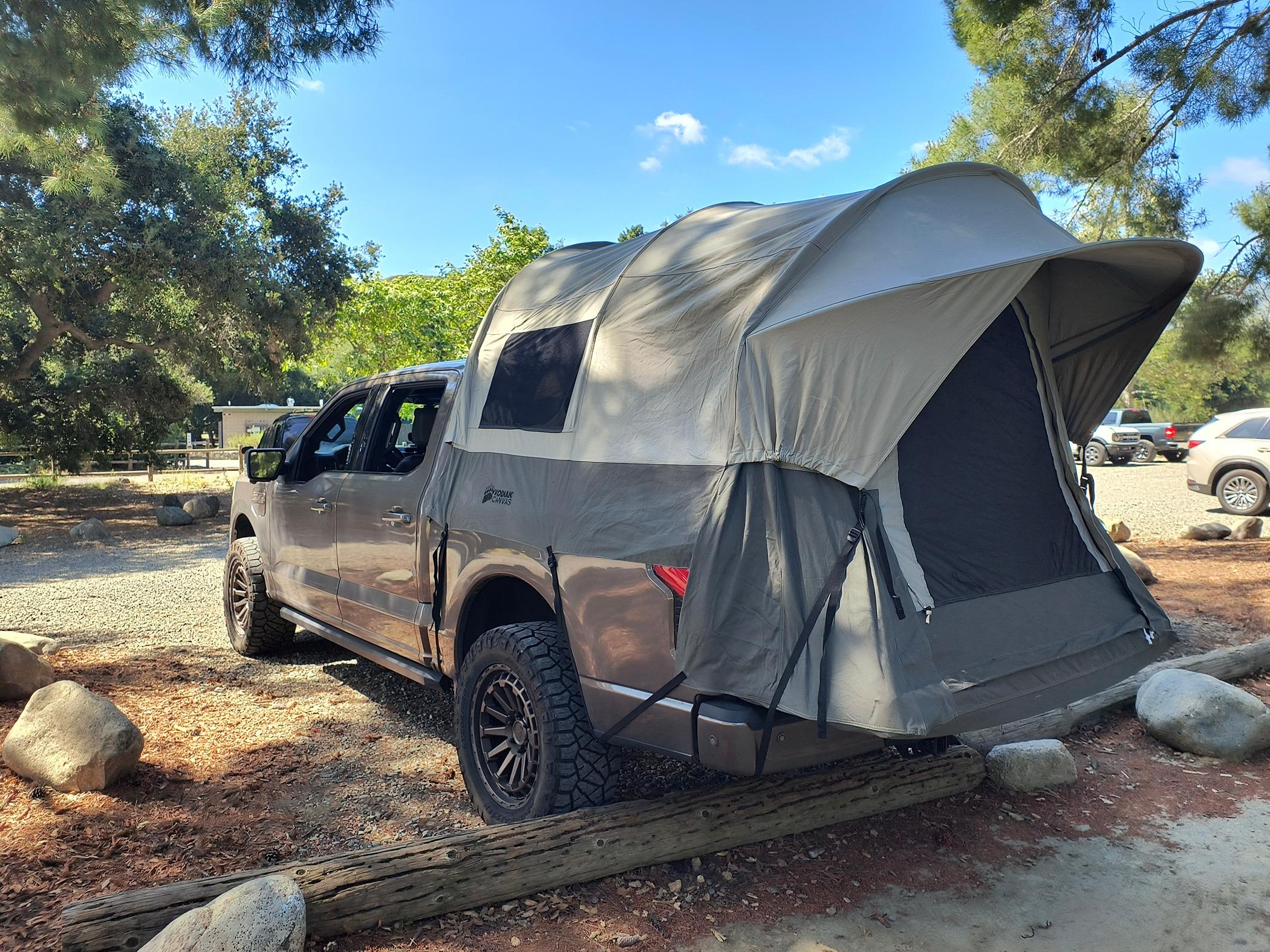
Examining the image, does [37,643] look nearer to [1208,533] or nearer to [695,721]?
[695,721]

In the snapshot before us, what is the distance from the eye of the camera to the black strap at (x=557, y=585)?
141 inches

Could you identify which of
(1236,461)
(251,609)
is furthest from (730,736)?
(1236,461)

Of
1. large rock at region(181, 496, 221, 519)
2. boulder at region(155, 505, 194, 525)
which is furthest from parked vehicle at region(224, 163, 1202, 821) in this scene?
large rock at region(181, 496, 221, 519)

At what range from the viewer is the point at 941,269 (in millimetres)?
3182

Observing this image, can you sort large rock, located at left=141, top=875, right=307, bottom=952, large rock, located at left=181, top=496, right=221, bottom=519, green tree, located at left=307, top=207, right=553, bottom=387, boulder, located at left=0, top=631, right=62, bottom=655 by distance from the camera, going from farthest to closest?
green tree, located at left=307, top=207, right=553, bottom=387 < large rock, located at left=181, top=496, right=221, bottom=519 < boulder, located at left=0, top=631, right=62, bottom=655 < large rock, located at left=141, top=875, right=307, bottom=952

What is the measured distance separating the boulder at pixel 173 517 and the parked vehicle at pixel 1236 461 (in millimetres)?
16455

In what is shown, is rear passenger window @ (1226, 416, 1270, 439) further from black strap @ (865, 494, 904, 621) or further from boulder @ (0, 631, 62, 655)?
boulder @ (0, 631, 62, 655)

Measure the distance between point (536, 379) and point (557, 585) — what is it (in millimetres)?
1095

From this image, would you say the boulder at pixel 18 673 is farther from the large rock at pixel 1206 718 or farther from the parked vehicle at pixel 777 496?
the large rock at pixel 1206 718

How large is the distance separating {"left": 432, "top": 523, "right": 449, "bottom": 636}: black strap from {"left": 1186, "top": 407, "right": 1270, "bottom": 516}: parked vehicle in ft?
45.7

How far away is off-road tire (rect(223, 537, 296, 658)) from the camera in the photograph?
6.57 m

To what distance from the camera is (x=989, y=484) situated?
379 centimetres

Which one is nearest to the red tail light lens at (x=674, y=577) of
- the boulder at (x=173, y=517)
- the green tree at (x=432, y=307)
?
the boulder at (x=173, y=517)

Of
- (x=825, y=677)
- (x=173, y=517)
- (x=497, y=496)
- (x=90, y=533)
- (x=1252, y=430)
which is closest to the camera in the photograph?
(x=825, y=677)
